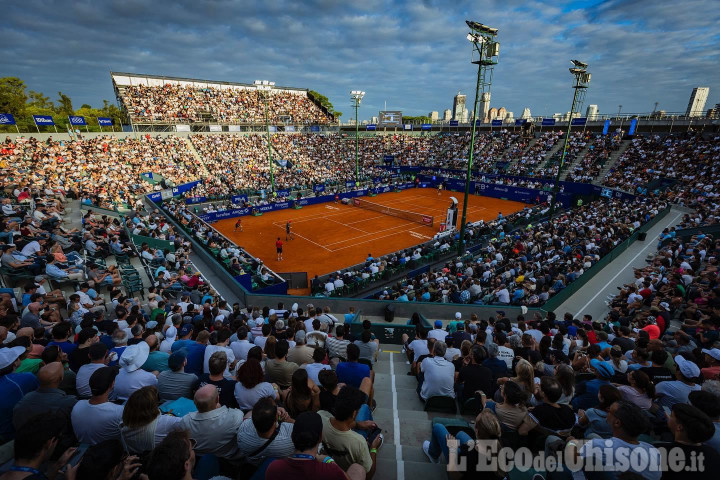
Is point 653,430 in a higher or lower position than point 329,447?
lower

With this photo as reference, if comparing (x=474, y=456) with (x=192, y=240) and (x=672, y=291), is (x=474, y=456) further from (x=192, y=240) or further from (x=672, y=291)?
(x=192, y=240)

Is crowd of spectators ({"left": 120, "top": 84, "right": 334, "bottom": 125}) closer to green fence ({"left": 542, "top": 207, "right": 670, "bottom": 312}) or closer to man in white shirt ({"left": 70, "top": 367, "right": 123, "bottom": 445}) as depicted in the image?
man in white shirt ({"left": 70, "top": 367, "right": 123, "bottom": 445})

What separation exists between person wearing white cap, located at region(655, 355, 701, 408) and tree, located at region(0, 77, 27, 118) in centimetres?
6713

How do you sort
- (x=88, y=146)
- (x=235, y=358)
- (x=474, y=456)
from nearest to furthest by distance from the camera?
(x=474, y=456) < (x=235, y=358) < (x=88, y=146)

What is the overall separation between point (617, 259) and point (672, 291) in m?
7.38

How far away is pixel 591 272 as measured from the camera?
51.9 feet

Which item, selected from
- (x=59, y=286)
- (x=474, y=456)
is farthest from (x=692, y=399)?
(x=59, y=286)

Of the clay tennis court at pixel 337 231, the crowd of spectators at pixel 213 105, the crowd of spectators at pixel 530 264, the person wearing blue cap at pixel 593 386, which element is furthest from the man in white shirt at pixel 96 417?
the crowd of spectators at pixel 213 105

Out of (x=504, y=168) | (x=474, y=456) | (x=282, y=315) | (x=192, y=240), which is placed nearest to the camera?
(x=474, y=456)

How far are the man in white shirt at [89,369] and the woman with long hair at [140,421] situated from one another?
1.75 meters

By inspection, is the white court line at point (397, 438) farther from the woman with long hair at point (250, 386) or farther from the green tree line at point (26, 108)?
the green tree line at point (26, 108)

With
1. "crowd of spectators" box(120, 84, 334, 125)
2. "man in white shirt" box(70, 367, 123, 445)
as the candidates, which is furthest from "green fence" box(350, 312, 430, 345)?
"crowd of spectators" box(120, 84, 334, 125)

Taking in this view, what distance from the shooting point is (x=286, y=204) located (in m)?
39.1

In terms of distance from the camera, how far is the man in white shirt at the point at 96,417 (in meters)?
3.79
